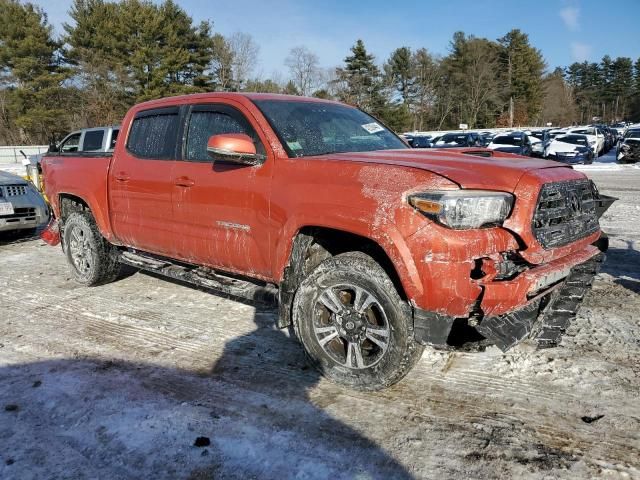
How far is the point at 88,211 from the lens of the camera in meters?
5.60

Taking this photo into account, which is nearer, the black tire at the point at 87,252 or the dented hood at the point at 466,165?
the dented hood at the point at 466,165

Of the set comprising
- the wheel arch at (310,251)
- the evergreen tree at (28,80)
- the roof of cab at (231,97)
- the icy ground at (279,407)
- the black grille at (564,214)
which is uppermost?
the evergreen tree at (28,80)

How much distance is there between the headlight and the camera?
8.70 feet

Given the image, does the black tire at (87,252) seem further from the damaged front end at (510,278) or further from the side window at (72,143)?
the side window at (72,143)

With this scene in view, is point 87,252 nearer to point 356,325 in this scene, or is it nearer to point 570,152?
point 356,325

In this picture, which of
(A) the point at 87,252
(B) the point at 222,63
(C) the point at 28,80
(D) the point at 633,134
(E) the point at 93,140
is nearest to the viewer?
(A) the point at 87,252

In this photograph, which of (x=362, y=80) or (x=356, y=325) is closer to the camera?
(x=356, y=325)

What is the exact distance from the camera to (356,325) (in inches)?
122

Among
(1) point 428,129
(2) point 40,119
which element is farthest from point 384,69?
(2) point 40,119

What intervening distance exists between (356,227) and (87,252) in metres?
3.92

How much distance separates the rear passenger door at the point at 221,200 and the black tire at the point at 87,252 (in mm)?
1644

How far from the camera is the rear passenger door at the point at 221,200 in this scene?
354 cm

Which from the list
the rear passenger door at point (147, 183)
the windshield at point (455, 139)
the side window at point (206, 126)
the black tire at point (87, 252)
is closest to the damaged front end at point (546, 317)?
the side window at point (206, 126)

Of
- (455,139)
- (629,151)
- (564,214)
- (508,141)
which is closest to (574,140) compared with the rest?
(629,151)
